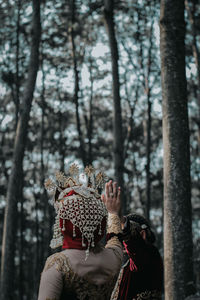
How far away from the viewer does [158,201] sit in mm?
26906

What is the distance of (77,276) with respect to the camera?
102 inches

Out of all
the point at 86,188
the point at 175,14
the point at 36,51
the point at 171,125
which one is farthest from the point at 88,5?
the point at 86,188

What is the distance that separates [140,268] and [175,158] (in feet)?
5.24

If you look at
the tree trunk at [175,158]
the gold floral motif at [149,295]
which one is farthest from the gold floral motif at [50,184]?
the tree trunk at [175,158]

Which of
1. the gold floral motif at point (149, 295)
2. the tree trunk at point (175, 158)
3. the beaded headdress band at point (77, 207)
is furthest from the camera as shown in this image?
the tree trunk at point (175, 158)

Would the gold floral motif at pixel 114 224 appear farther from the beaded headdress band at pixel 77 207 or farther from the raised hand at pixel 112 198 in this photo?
the beaded headdress band at pixel 77 207

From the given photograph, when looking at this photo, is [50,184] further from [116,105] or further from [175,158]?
[116,105]

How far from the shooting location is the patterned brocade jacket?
2.52m

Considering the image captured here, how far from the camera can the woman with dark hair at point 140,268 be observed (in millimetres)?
3368

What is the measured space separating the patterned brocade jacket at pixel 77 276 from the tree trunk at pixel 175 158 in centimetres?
182

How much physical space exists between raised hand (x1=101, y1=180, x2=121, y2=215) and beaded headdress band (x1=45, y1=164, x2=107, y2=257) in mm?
198

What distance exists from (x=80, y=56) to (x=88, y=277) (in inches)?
593

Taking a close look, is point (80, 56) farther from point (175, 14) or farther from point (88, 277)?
point (88, 277)

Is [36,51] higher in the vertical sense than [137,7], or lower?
lower
